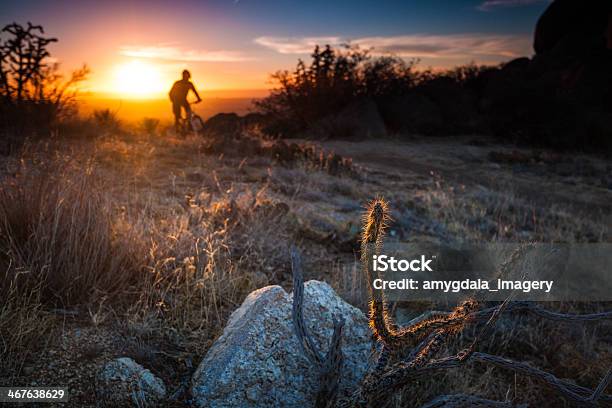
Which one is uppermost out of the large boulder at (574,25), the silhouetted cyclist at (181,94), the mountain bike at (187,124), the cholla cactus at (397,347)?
the large boulder at (574,25)

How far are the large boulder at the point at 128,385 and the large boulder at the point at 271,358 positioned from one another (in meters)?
0.16

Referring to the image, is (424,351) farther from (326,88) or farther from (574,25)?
(574,25)

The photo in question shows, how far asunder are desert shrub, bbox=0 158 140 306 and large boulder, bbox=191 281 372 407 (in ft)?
2.92

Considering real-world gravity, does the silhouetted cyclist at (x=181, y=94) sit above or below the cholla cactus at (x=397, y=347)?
above

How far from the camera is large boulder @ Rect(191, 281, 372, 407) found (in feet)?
6.31

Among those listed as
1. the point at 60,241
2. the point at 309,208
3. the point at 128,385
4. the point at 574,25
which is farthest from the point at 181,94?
the point at 574,25

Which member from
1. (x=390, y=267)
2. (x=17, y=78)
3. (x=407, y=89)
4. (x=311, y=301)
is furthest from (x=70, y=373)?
(x=407, y=89)

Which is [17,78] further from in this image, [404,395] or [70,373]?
[404,395]

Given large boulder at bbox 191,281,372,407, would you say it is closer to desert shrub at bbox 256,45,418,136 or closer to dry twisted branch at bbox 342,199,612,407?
dry twisted branch at bbox 342,199,612,407

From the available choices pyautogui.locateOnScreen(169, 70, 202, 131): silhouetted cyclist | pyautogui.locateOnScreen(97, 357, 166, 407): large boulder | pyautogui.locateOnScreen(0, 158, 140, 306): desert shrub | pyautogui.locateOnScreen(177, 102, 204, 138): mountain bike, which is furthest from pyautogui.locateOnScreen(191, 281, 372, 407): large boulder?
pyautogui.locateOnScreen(169, 70, 202, 131): silhouetted cyclist

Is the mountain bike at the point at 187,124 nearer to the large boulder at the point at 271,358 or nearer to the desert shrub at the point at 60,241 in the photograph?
the desert shrub at the point at 60,241

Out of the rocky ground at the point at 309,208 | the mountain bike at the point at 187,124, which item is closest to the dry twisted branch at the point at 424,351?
the rocky ground at the point at 309,208

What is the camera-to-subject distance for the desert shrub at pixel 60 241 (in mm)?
2477

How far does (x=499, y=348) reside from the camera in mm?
2883
